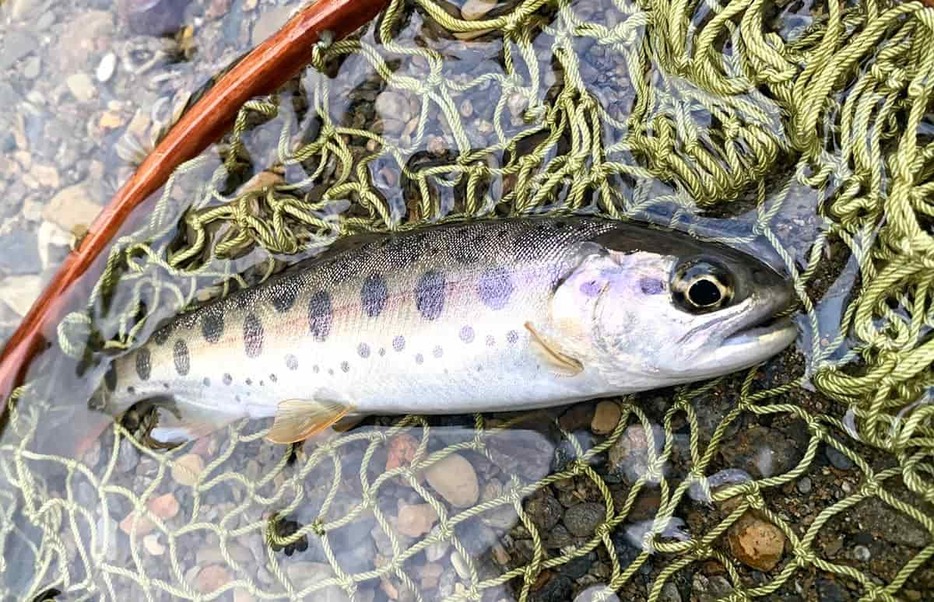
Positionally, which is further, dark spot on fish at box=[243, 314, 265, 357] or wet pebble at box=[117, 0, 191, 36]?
wet pebble at box=[117, 0, 191, 36]

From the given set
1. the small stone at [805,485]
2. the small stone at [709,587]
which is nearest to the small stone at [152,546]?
the small stone at [709,587]

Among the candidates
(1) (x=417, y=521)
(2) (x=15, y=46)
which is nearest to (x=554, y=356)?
(1) (x=417, y=521)

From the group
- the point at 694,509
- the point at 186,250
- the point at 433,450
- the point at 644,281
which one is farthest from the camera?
the point at 186,250

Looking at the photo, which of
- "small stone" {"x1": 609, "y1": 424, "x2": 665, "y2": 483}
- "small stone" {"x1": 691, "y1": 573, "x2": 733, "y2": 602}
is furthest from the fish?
"small stone" {"x1": 691, "y1": 573, "x2": 733, "y2": 602}

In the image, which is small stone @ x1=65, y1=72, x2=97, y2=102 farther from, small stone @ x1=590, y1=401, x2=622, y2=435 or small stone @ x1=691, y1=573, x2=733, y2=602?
small stone @ x1=691, y1=573, x2=733, y2=602

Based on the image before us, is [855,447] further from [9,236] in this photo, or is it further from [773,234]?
[9,236]

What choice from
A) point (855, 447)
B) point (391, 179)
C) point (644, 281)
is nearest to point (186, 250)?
point (391, 179)

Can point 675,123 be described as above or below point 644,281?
above
